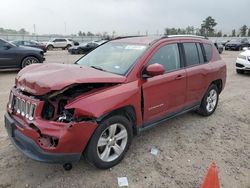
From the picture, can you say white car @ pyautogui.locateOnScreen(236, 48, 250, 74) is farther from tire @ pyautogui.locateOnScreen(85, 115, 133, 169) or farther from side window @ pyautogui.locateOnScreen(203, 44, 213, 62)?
tire @ pyautogui.locateOnScreen(85, 115, 133, 169)

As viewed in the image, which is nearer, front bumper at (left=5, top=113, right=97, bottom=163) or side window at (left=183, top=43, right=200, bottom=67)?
front bumper at (left=5, top=113, right=97, bottom=163)

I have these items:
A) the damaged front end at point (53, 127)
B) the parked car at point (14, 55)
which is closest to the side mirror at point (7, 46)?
the parked car at point (14, 55)

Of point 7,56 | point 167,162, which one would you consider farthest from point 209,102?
point 7,56

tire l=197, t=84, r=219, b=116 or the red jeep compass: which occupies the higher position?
the red jeep compass

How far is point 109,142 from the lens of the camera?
343 cm

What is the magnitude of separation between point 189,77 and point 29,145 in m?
2.92

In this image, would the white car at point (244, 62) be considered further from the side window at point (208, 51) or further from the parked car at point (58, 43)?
the parked car at point (58, 43)


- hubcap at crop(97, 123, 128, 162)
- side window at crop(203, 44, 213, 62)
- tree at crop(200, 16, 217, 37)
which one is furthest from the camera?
tree at crop(200, 16, 217, 37)

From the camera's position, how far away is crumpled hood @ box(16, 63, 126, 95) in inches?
117

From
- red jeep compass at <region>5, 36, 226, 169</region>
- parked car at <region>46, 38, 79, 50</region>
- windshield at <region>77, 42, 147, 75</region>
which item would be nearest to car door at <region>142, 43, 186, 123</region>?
red jeep compass at <region>5, 36, 226, 169</region>

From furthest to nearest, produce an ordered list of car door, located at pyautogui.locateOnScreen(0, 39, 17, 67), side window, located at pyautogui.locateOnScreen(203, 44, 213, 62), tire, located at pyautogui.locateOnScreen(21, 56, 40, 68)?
1. tire, located at pyautogui.locateOnScreen(21, 56, 40, 68)
2. car door, located at pyautogui.locateOnScreen(0, 39, 17, 67)
3. side window, located at pyautogui.locateOnScreen(203, 44, 213, 62)

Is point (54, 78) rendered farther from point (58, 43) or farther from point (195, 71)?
point (58, 43)

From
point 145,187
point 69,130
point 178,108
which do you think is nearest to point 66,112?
point 69,130

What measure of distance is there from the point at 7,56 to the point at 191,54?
8.34 m
